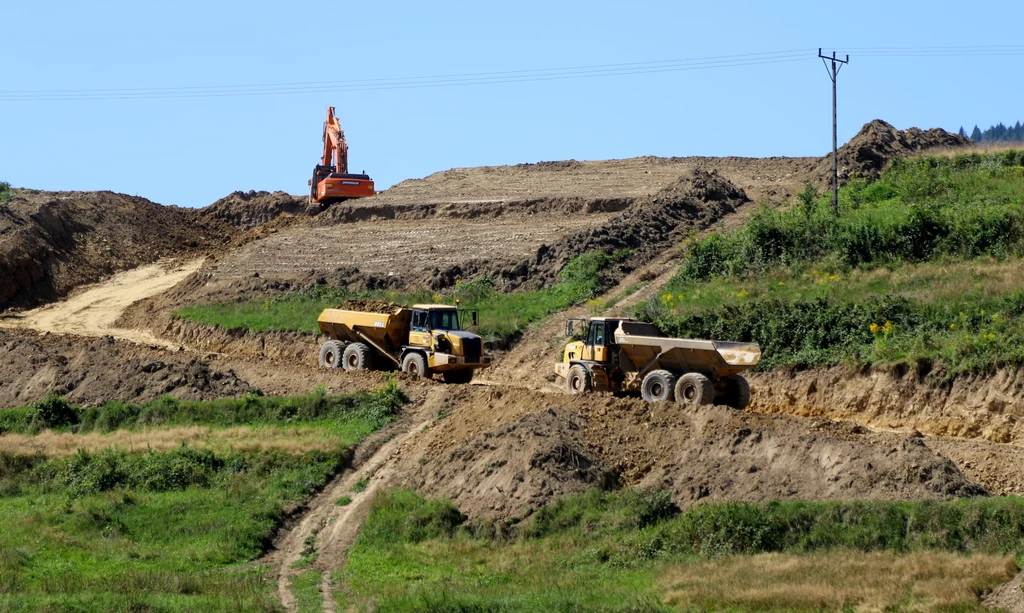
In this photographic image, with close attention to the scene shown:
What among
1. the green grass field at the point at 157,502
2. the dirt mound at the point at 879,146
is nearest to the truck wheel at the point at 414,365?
the green grass field at the point at 157,502

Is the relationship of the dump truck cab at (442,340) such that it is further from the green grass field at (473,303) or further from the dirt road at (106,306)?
the dirt road at (106,306)

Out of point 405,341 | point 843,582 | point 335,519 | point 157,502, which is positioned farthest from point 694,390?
point 157,502

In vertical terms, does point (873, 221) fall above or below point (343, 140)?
below

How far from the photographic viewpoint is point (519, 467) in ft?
78.3

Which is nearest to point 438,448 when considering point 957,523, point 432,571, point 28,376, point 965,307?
point 432,571

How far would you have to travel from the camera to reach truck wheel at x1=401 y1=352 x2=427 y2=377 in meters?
34.2

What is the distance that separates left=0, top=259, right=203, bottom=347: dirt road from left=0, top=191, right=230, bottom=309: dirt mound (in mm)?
1066

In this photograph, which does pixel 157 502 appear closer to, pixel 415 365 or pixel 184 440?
pixel 184 440

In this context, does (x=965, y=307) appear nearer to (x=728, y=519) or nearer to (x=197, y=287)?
(x=728, y=519)

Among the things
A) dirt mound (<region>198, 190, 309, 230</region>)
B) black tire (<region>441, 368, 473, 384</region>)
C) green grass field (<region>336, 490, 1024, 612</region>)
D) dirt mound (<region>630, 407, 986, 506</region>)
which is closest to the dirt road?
dirt mound (<region>198, 190, 309, 230</region>)

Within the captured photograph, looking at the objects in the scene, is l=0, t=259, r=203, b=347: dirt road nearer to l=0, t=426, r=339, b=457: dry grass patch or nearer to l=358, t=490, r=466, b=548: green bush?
l=0, t=426, r=339, b=457: dry grass patch

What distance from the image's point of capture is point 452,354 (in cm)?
3372

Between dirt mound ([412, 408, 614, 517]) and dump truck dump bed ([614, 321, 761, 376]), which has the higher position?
dump truck dump bed ([614, 321, 761, 376])

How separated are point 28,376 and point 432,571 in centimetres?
2240
